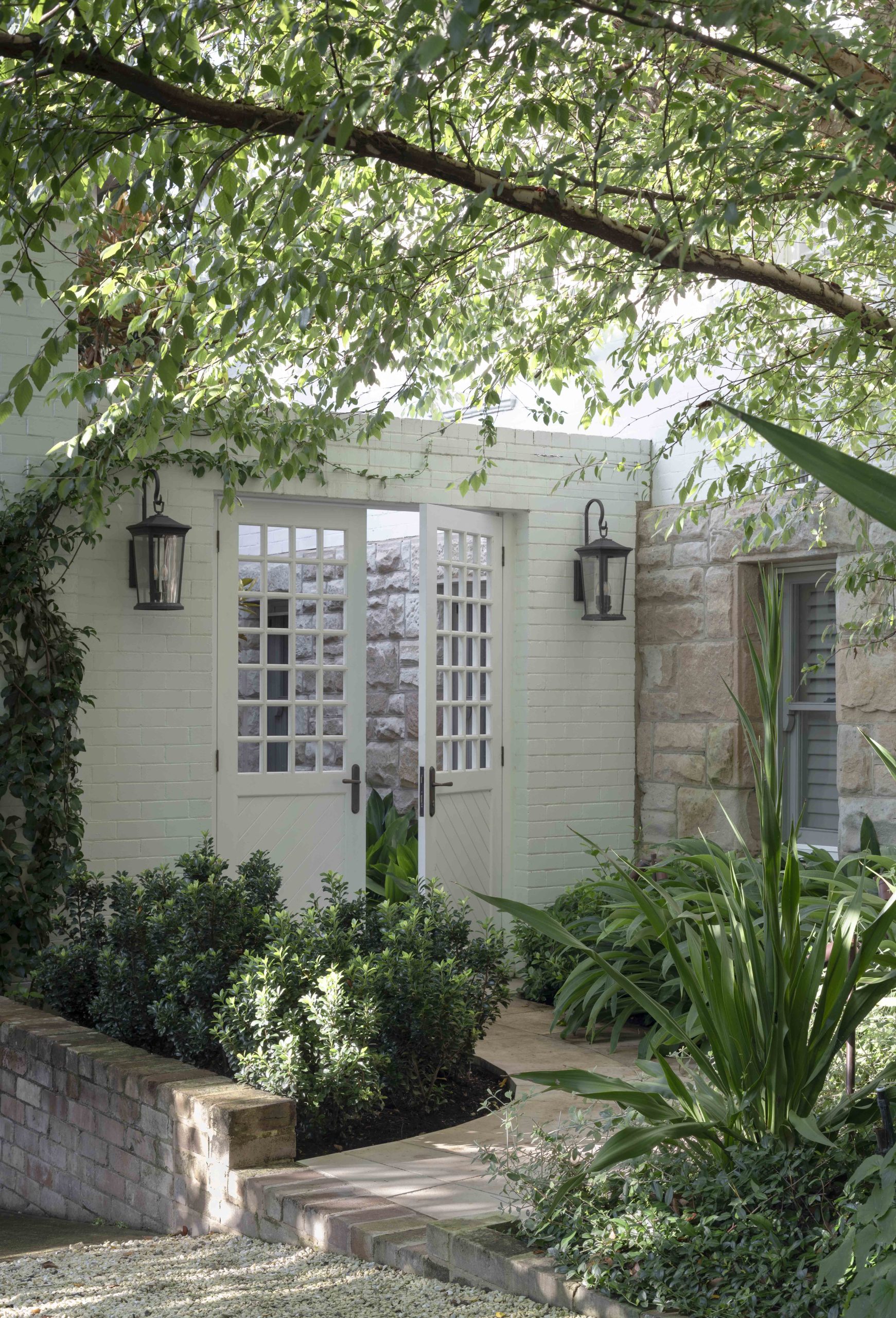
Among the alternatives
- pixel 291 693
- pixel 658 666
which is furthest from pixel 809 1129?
pixel 658 666

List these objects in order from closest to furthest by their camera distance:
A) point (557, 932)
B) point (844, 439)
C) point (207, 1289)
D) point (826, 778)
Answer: point (557, 932)
point (207, 1289)
point (844, 439)
point (826, 778)

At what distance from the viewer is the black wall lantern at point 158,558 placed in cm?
555

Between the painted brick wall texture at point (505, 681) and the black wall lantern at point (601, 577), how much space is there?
80 mm

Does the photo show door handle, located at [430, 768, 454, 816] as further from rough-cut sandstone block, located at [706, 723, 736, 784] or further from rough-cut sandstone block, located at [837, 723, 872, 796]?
rough-cut sandstone block, located at [837, 723, 872, 796]

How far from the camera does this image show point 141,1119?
366 cm

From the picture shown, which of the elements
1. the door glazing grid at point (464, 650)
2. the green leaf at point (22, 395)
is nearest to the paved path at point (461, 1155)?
the green leaf at point (22, 395)

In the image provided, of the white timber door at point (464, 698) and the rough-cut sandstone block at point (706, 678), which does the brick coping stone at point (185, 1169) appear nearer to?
the white timber door at point (464, 698)

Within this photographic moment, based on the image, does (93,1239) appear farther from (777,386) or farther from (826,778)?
(826,778)

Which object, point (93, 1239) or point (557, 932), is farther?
point (93, 1239)

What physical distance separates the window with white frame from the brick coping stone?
134 inches

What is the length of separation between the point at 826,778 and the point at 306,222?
371 cm

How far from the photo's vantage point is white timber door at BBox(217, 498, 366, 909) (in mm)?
6039

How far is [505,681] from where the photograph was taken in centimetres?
681

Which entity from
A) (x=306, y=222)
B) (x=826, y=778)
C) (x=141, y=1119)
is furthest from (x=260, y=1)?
(x=826, y=778)
